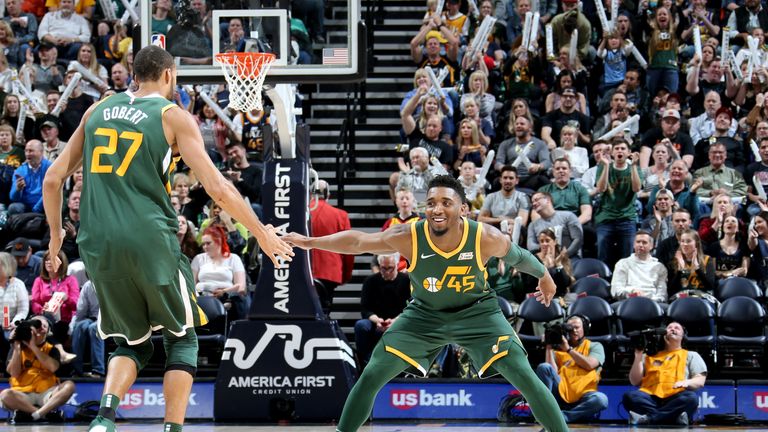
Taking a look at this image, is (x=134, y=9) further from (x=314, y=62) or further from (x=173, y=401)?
(x=173, y=401)

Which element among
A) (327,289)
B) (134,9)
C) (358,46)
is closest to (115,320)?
(358,46)

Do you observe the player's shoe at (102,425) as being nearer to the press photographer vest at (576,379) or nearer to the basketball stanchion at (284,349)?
the basketball stanchion at (284,349)

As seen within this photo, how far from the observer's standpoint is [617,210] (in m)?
12.5

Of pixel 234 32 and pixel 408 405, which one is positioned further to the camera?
pixel 408 405

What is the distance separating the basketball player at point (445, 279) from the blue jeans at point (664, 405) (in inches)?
149

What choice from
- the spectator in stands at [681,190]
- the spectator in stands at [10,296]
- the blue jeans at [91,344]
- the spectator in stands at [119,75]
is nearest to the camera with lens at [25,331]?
the blue jeans at [91,344]

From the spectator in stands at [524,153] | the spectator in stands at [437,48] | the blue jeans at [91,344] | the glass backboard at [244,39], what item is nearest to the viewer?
the glass backboard at [244,39]

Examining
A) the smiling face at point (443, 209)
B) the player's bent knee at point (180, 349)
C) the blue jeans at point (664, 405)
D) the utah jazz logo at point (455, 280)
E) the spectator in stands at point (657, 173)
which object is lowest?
the blue jeans at point (664, 405)

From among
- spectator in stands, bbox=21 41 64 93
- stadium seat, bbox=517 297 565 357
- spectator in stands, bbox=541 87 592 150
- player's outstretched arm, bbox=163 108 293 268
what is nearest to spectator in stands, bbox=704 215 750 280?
stadium seat, bbox=517 297 565 357

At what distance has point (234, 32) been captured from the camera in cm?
1026

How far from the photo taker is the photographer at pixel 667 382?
1038cm

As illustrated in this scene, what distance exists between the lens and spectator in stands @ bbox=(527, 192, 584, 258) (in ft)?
40.0

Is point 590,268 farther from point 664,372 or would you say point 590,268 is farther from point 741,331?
point 664,372

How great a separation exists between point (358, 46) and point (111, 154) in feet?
15.4
